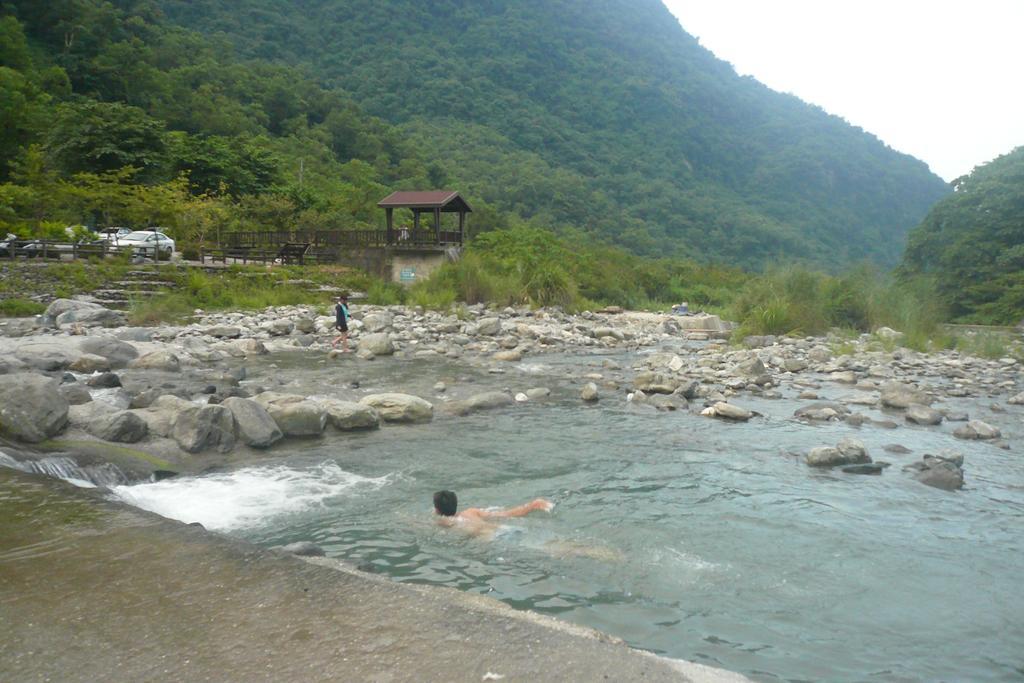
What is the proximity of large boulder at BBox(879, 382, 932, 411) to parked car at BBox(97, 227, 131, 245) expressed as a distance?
23.5m

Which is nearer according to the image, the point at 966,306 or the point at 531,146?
the point at 966,306

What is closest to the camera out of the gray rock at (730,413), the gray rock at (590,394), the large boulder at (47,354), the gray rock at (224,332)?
the gray rock at (730,413)

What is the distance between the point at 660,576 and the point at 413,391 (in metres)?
7.07

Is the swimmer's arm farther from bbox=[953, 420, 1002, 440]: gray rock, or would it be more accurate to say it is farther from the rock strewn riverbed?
bbox=[953, 420, 1002, 440]: gray rock

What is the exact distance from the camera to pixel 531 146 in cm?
7881

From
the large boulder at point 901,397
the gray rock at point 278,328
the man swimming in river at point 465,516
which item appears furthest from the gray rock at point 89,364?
the large boulder at point 901,397

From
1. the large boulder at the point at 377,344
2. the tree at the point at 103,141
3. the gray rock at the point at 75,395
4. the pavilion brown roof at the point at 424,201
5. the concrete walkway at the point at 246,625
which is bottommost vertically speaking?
the large boulder at the point at 377,344

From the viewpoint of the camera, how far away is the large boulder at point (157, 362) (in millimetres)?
11665

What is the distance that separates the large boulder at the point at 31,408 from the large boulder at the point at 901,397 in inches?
419

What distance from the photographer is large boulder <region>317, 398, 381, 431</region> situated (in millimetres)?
8344

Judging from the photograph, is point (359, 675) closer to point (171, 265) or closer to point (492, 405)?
point (492, 405)

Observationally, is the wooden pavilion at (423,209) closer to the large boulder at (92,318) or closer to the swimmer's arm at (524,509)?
the large boulder at (92,318)

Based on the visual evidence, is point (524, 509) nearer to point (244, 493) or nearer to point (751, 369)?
point (244, 493)

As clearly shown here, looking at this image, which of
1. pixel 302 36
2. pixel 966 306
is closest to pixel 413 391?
pixel 966 306
